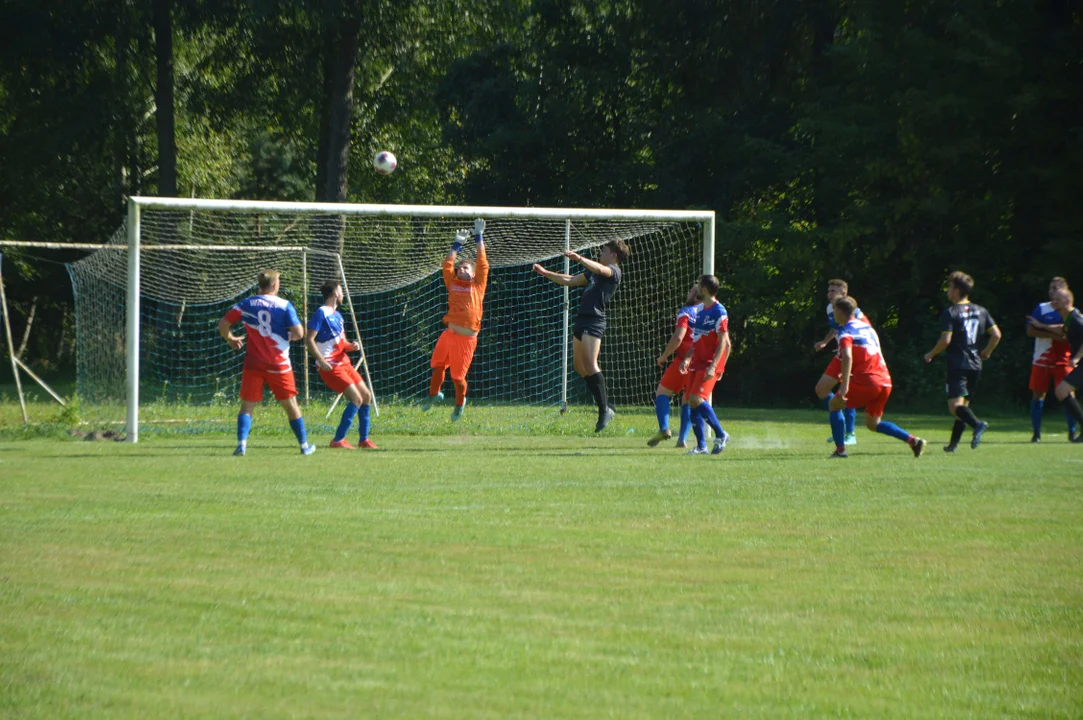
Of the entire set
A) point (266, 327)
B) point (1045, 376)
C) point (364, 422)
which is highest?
point (266, 327)

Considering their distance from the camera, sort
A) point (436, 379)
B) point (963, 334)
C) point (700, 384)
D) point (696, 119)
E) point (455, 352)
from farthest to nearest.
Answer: point (696, 119) < point (436, 379) < point (455, 352) < point (963, 334) < point (700, 384)

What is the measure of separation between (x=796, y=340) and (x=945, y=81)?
245 inches

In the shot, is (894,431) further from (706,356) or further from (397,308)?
(397,308)

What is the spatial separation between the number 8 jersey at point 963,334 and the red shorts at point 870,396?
189 centimetres

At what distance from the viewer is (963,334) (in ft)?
47.7

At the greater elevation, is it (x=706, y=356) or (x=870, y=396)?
(x=706, y=356)

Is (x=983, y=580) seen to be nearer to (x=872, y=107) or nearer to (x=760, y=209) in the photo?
(x=872, y=107)

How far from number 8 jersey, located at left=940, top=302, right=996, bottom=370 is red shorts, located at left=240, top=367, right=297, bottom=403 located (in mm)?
6880

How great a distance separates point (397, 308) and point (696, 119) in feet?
34.9

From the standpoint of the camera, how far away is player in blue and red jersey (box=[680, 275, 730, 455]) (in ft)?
44.9

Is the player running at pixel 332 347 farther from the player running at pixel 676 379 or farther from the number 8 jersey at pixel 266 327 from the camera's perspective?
the player running at pixel 676 379

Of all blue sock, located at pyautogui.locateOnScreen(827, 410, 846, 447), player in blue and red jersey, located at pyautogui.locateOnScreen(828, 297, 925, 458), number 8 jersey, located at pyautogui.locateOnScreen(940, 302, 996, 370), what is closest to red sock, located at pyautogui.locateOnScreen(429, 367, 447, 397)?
blue sock, located at pyautogui.locateOnScreen(827, 410, 846, 447)

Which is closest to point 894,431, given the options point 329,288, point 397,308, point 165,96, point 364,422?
point 364,422

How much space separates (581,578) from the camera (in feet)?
22.0
